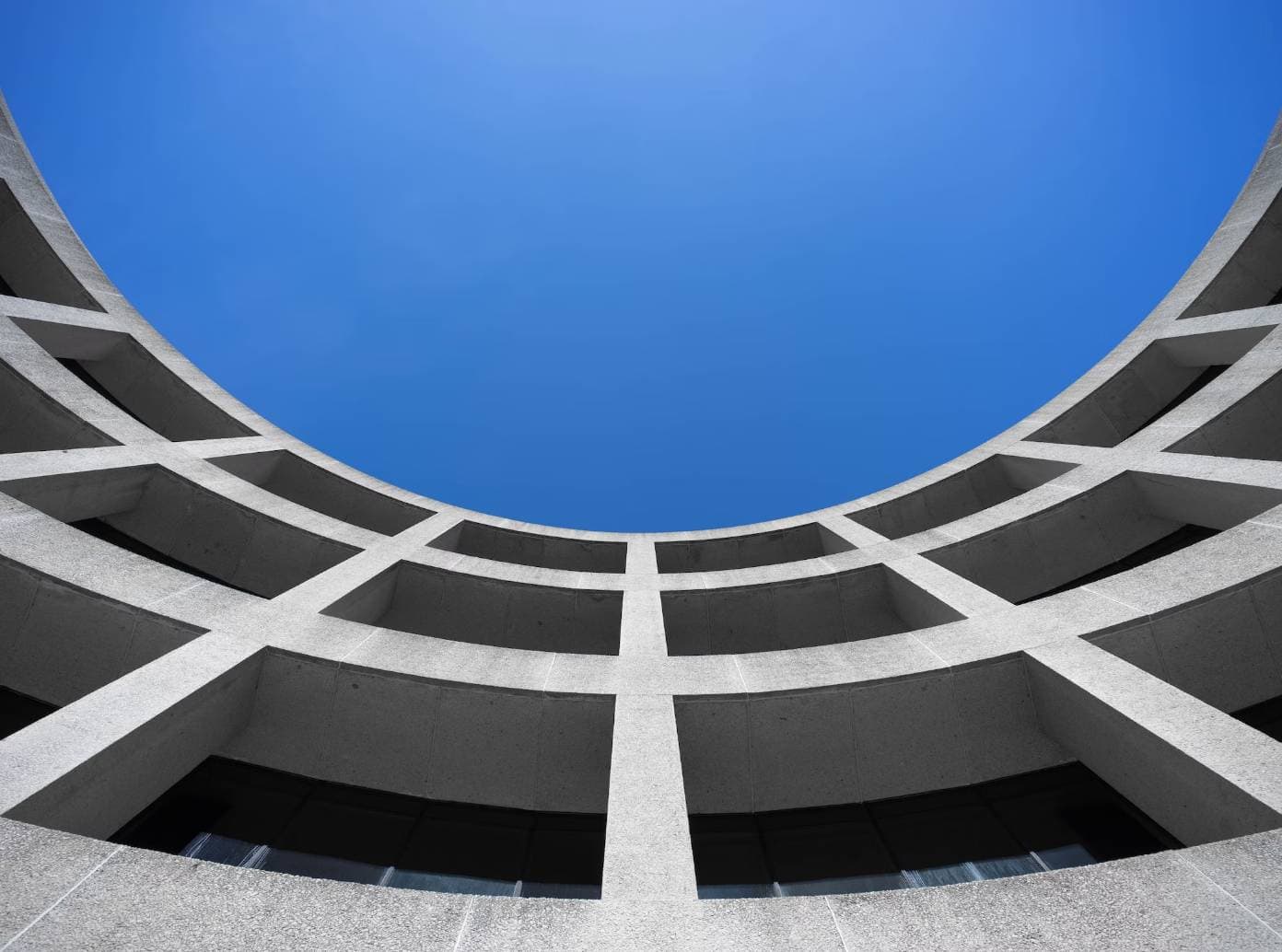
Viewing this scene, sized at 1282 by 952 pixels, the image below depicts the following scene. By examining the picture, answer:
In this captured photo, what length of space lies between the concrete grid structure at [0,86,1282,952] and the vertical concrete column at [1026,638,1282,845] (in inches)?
1.7

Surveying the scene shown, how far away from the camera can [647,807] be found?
23.1 feet

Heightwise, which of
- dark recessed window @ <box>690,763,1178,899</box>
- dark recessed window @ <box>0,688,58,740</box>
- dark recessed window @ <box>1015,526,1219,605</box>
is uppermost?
dark recessed window @ <box>1015,526,1219,605</box>

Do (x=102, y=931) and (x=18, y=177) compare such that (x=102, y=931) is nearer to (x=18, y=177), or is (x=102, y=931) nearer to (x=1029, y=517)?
(x=1029, y=517)

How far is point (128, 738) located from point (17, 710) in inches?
161

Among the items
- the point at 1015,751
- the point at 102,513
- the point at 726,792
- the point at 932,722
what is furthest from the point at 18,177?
the point at 1015,751

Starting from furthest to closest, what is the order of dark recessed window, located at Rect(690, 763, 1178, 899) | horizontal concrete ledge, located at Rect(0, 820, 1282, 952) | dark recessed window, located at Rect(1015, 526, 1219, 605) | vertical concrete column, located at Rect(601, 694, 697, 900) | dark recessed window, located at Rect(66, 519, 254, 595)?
dark recessed window, located at Rect(66, 519, 254, 595) < dark recessed window, located at Rect(1015, 526, 1219, 605) < dark recessed window, located at Rect(690, 763, 1178, 899) < vertical concrete column, located at Rect(601, 694, 697, 900) < horizontal concrete ledge, located at Rect(0, 820, 1282, 952)

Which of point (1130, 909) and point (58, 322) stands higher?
point (58, 322)

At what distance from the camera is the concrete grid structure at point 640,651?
5.21 metres

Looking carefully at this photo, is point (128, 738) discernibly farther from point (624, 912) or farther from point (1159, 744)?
point (1159, 744)

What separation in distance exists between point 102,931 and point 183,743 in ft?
12.8

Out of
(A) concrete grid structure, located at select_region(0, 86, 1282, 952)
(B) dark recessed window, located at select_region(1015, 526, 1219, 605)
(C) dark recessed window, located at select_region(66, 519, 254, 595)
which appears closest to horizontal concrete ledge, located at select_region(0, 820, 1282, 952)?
(A) concrete grid structure, located at select_region(0, 86, 1282, 952)

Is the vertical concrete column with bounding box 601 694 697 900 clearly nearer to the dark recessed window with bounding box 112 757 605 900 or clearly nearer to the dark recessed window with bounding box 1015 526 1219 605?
the dark recessed window with bounding box 112 757 605 900

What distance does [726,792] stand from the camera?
922cm

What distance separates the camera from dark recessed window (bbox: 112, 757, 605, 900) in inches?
328
